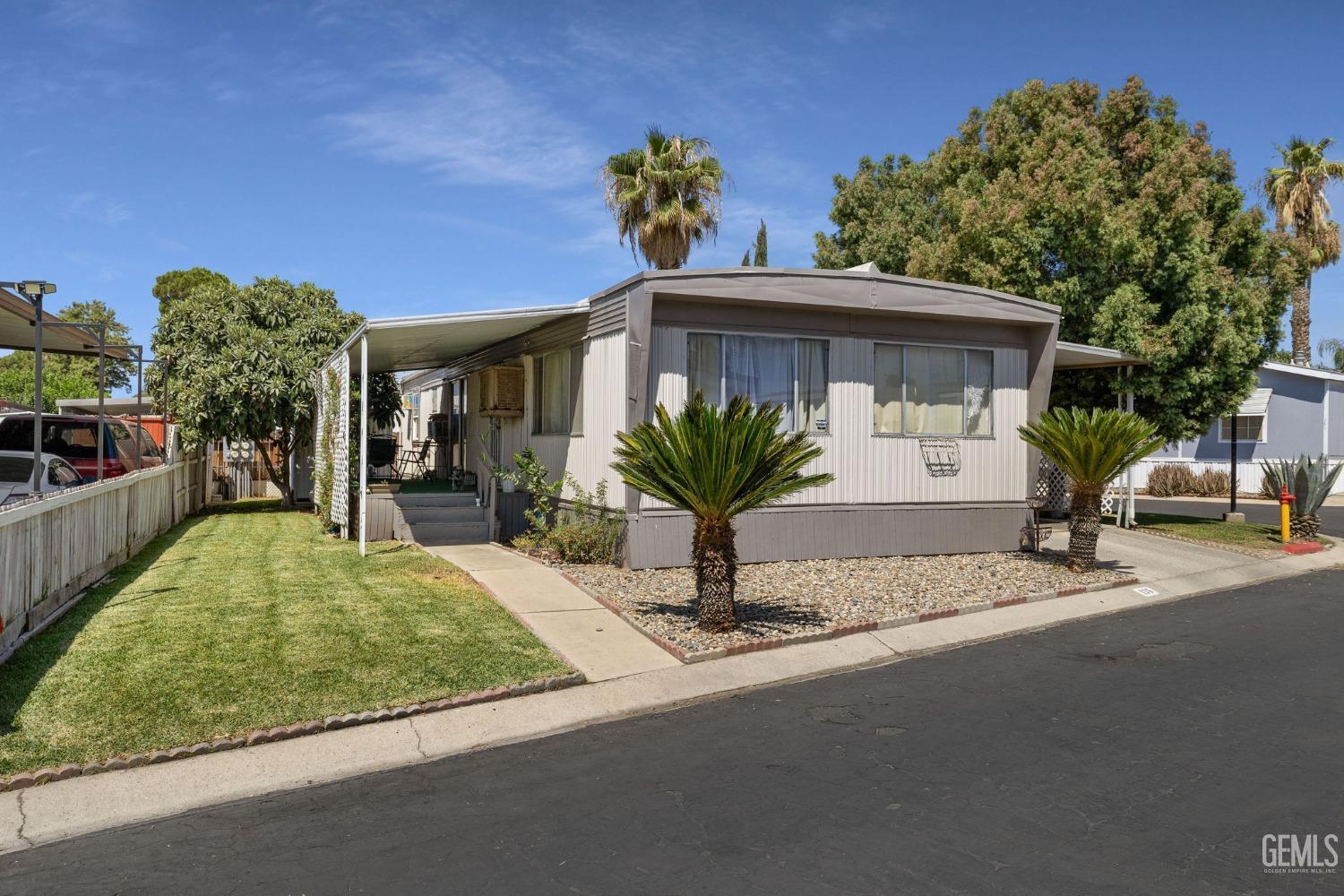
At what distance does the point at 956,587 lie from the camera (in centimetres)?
1105

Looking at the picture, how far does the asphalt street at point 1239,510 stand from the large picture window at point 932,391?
31.1ft

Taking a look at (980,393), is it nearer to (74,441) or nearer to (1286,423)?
(74,441)

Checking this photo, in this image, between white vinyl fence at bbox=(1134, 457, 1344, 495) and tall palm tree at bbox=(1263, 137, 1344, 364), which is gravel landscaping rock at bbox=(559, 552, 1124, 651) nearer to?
white vinyl fence at bbox=(1134, 457, 1344, 495)

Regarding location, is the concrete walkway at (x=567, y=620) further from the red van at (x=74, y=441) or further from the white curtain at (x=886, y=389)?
the red van at (x=74, y=441)

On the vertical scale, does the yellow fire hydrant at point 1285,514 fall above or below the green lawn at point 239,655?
above

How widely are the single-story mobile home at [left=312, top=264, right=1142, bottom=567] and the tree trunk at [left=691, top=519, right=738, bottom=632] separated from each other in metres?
2.80

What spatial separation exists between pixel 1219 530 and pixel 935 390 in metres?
7.49

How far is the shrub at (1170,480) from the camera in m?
28.4

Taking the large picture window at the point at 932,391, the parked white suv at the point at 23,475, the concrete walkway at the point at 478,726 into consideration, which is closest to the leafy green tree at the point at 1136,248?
the large picture window at the point at 932,391

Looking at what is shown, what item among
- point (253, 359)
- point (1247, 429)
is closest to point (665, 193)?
point (253, 359)

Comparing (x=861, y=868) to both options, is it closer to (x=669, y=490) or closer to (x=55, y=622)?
(x=669, y=490)

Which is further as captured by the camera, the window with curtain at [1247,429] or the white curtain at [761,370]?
the window with curtain at [1247,429]

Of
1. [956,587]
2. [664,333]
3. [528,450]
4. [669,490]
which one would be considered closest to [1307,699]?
[956,587]

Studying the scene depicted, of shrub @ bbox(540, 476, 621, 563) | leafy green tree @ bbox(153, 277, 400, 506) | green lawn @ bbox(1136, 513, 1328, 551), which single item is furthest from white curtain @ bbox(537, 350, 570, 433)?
green lawn @ bbox(1136, 513, 1328, 551)
